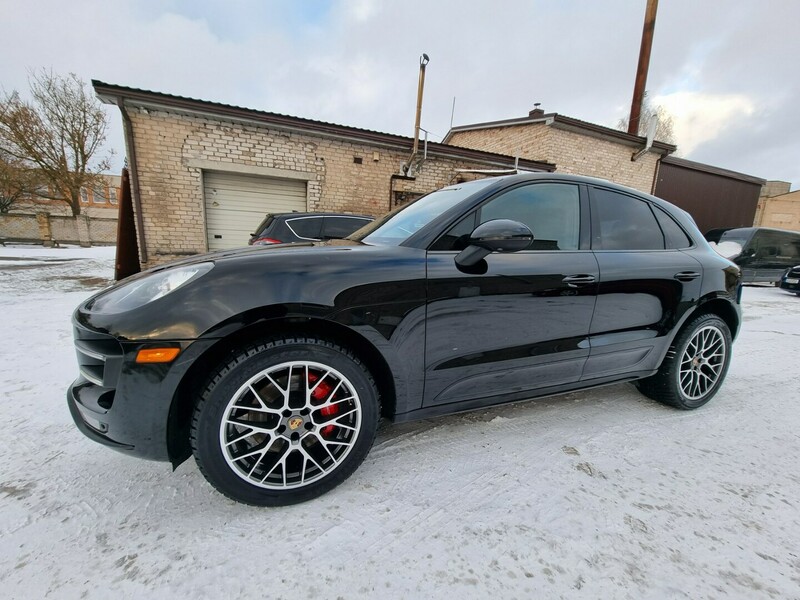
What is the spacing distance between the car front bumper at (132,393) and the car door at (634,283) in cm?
216

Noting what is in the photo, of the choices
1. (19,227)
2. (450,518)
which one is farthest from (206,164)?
(19,227)

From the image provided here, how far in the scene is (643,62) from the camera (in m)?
12.5

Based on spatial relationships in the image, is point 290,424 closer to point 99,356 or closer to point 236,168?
point 99,356

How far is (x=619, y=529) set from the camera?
149 centimetres

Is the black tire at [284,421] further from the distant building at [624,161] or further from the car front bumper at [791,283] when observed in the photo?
the car front bumper at [791,283]

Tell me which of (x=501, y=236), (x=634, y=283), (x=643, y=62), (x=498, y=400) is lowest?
(x=498, y=400)

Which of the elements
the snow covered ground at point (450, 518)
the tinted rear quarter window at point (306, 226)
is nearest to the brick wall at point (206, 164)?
the tinted rear quarter window at point (306, 226)

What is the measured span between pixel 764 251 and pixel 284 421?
13798 mm

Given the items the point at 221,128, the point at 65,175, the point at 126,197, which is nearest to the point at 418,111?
the point at 221,128

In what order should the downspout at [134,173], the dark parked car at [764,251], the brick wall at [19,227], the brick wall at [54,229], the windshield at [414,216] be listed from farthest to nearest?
the brick wall at [54,229]
the brick wall at [19,227]
the dark parked car at [764,251]
the downspout at [134,173]
the windshield at [414,216]

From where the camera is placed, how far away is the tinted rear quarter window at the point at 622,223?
7.40ft

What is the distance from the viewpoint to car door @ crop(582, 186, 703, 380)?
7.16 ft

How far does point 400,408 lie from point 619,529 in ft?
3.44

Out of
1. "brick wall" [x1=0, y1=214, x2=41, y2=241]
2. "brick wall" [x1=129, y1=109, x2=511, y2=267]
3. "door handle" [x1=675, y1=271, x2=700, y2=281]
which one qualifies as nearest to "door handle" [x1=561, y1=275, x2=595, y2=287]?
"door handle" [x1=675, y1=271, x2=700, y2=281]
